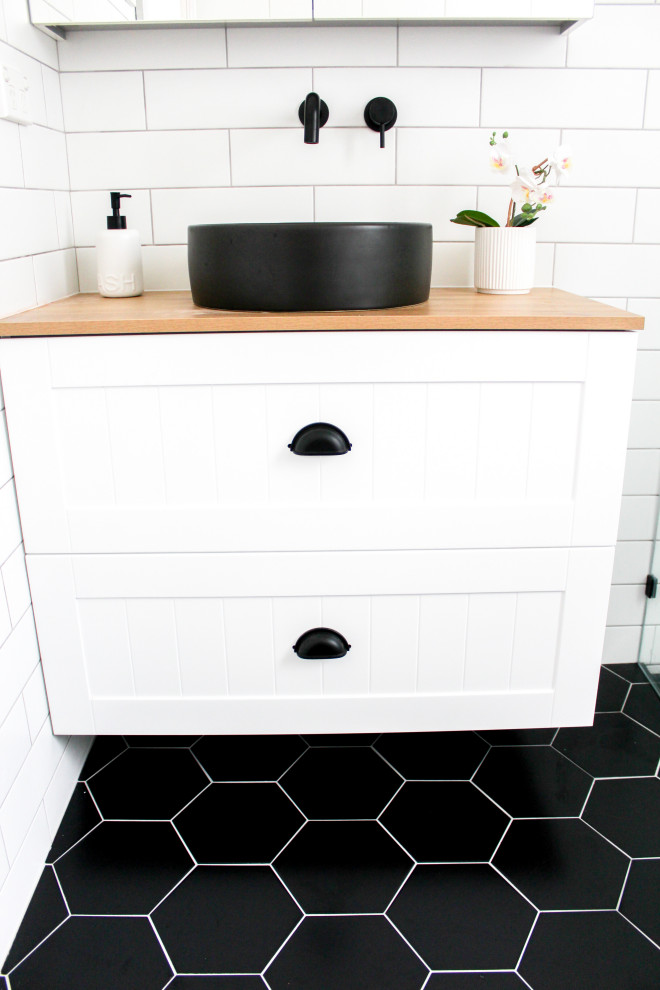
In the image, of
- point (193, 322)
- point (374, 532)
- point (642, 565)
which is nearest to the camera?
point (193, 322)

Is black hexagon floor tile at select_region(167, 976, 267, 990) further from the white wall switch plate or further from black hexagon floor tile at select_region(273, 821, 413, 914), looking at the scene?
the white wall switch plate

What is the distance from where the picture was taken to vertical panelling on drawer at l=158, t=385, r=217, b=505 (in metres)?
1.10

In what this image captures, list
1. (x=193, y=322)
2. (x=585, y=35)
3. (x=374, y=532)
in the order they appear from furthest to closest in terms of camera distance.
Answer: (x=585, y=35) < (x=374, y=532) < (x=193, y=322)

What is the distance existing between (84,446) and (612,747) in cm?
116

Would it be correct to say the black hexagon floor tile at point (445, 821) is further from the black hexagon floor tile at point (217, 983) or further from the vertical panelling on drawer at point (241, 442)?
the vertical panelling on drawer at point (241, 442)

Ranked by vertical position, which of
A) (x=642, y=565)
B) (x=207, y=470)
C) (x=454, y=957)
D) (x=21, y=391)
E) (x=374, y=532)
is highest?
(x=21, y=391)

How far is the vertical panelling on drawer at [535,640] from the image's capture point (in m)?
1.23

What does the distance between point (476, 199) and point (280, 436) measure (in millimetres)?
703

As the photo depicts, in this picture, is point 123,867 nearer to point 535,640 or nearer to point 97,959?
point 97,959

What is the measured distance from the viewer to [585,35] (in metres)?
1.40

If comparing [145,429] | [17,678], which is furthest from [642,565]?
[17,678]

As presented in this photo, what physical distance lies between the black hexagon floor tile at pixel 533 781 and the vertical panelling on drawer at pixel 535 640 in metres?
0.24

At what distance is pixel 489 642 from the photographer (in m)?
1.25

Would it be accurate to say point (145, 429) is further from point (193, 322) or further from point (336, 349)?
point (336, 349)
